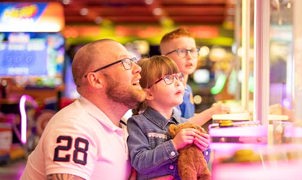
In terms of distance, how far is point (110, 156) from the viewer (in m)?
1.85

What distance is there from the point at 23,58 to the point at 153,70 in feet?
18.2

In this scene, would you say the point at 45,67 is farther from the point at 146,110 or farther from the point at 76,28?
the point at 76,28

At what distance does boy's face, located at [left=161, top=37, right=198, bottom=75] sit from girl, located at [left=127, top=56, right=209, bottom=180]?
0.58 m

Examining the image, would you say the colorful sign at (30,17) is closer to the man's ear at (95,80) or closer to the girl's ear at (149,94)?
the girl's ear at (149,94)

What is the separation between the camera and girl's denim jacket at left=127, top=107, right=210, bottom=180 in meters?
1.82

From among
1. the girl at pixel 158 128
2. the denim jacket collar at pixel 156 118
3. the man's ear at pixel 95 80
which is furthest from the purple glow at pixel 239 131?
the man's ear at pixel 95 80

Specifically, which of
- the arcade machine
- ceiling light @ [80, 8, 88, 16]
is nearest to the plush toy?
the arcade machine

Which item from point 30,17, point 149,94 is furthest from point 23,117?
point 149,94

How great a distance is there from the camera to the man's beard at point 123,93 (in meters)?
1.89

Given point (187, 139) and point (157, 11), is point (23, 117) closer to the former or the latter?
point (187, 139)

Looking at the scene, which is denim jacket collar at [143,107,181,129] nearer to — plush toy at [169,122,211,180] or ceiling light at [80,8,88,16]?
plush toy at [169,122,211,180]

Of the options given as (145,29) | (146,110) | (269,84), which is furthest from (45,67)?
(145,29)

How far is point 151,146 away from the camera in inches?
75.7

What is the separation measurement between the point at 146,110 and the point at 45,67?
563 centimetres
